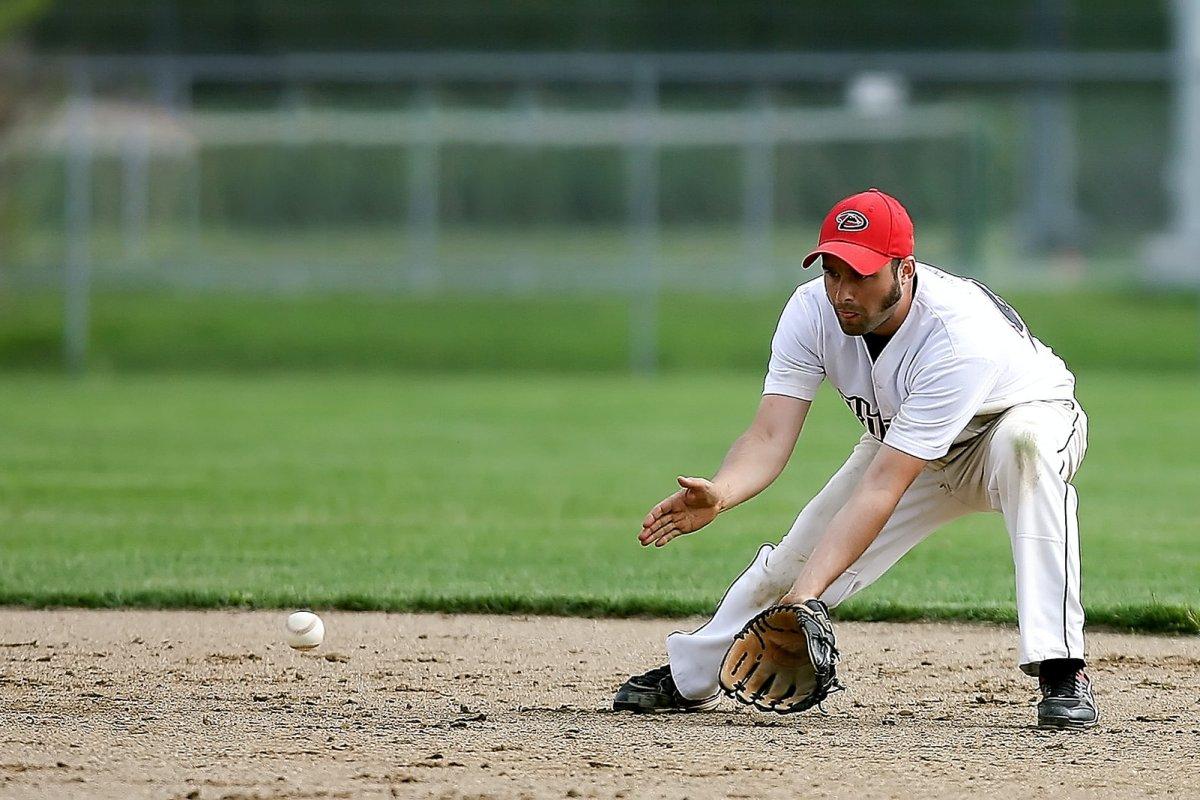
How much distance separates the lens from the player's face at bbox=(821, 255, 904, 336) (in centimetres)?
429

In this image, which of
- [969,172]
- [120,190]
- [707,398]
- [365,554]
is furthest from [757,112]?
[365,554]

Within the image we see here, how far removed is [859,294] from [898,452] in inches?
16.2

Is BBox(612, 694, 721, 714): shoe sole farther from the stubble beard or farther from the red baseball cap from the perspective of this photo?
the red baseball cap

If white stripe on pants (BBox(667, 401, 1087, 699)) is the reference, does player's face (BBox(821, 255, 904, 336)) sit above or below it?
above

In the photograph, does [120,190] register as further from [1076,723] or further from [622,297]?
[1076,723]

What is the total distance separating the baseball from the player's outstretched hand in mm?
1564

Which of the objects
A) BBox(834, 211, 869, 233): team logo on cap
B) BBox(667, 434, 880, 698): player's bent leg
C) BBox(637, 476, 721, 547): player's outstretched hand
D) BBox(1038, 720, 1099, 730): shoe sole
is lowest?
BBox(1038, 720, 1099, 730): shoe sole

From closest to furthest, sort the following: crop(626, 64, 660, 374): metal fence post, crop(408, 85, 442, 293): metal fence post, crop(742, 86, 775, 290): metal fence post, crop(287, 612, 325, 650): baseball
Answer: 1. crop(287, 612, 325, 650): baseball
2. crop(626, 64, 660, 374): metal fence post
3. crop(408, 85, 442, 293): metal fence post
4. crop(742, 86, 775, 290): metal fence post

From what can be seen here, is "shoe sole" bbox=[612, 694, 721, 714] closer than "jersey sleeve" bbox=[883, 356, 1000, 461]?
No

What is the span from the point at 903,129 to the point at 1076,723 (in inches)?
594

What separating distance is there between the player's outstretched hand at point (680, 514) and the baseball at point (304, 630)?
5.13ft

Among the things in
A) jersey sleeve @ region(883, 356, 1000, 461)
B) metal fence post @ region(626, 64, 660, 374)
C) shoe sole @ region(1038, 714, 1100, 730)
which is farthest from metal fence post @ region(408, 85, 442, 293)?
shoe sole @ region(1038, 714, 1100, 730)

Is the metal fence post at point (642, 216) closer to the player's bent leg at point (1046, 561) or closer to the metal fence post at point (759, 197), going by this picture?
the metal fence post at point (759, 197)

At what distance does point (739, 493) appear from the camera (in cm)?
450
